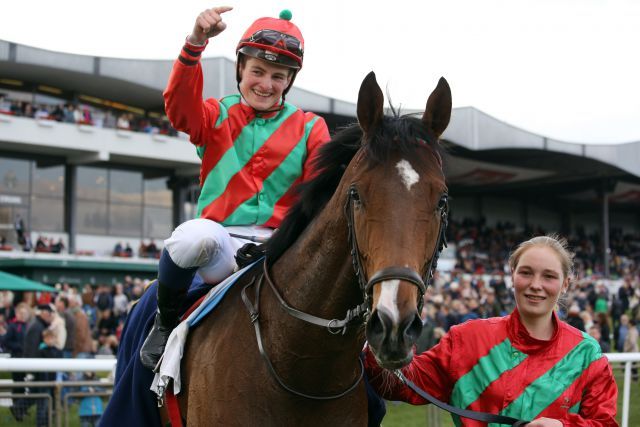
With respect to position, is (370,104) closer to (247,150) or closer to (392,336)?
(392,336)

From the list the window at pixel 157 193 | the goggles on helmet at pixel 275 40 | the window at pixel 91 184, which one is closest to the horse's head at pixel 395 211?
the goggles on helmet at pixel 275 40

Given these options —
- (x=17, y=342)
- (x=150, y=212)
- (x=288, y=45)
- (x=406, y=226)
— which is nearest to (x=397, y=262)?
(x=406, y=226)

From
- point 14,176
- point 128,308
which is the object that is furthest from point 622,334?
point 14,176

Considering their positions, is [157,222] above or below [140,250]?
above

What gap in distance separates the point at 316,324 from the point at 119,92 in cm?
2726

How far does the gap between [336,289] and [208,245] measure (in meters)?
0.62

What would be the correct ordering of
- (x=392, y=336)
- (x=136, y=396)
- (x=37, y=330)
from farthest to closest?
(x=37, y=330) < (x=136, y=396) < (x=392, y=336)

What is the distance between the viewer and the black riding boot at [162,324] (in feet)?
9.29

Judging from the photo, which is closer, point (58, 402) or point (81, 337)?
point (58, 402)

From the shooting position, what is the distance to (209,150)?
298 centimetres

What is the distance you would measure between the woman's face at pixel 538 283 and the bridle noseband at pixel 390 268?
0.59m

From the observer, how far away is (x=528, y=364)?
8.60ft

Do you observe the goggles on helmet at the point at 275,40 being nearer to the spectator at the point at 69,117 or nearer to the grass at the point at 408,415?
the grass at the point at 408,415

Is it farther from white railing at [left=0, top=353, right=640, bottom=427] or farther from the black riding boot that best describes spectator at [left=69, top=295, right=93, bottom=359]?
the black riding boot
